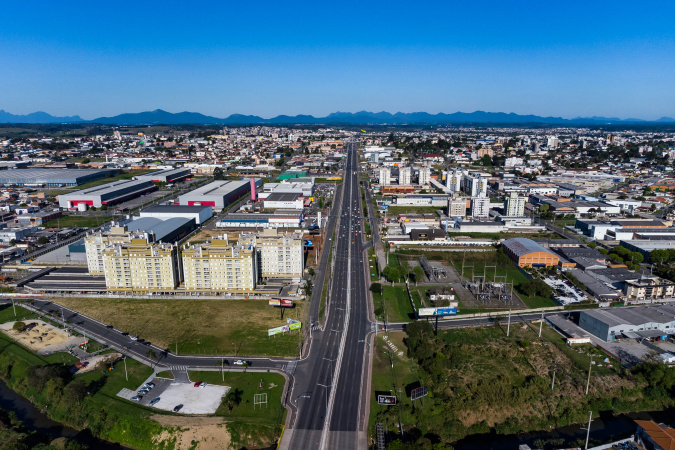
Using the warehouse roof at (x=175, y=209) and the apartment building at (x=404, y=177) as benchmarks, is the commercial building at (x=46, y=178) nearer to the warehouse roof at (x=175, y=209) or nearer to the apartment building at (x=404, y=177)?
the warehouse roof at (x=175, y=209)

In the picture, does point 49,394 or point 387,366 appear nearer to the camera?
point 49,394

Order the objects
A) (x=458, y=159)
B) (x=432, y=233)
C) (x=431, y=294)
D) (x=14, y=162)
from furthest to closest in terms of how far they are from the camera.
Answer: (x=458, y=159)
(x=14, y=162)
(x=432, y=233)
(x=431, y=294)

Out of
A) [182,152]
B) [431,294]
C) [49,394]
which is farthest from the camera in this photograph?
[182,152]

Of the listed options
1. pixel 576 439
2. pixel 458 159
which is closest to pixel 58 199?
pixel 576 439

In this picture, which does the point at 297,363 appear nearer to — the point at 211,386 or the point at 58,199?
the point at 211,386

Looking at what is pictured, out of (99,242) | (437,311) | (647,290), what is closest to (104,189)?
(99,242)

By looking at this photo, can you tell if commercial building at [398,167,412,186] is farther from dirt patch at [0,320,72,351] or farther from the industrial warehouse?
dirt patch at [0,320,72,351]

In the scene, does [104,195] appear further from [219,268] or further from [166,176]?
[219,268]

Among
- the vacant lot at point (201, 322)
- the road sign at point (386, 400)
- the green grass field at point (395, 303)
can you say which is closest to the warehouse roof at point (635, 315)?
the green grass field at point (395, 303)

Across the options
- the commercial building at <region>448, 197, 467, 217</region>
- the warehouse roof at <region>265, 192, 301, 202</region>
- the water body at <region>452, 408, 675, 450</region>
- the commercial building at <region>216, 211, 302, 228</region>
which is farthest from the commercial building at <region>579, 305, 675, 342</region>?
the warehouse roof at <region>265, 192, 301, 202</region>
